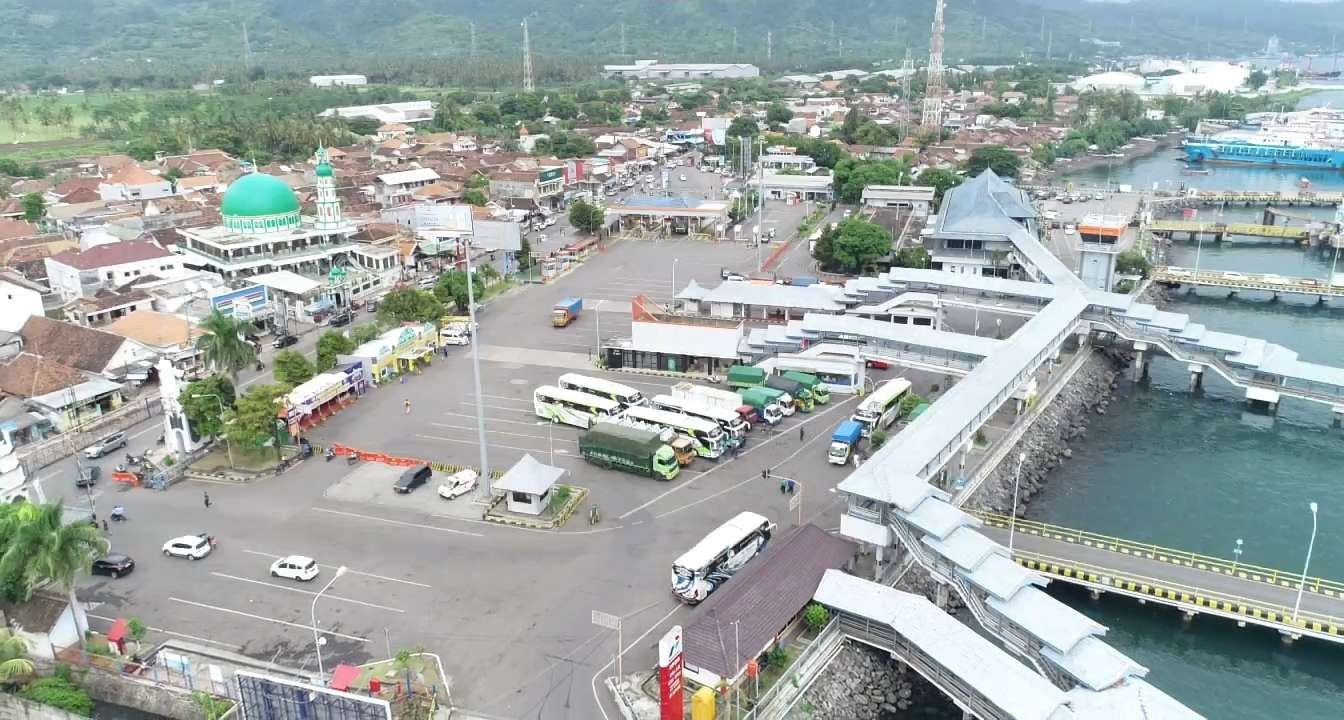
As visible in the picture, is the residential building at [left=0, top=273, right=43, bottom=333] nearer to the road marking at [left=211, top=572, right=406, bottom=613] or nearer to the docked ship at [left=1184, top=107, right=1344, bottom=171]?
the road marking at [left=211, top=572, right=406, bottom=613]

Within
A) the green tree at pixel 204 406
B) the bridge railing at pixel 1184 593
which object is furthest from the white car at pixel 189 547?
the bridge railing at pixel 1184 593

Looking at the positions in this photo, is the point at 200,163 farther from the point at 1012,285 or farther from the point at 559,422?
the point at 1012,285

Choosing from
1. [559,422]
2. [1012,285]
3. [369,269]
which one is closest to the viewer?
[559,422]

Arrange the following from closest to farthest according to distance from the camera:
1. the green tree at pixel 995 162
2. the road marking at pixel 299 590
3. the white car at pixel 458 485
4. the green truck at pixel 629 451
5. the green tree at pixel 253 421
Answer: the road marking at pixel 299 590 → the white car at pixel 458 485 → the green truck at pixel 629 451 → the green tree at pixel 253 421 → the green tree at pixel 995 162

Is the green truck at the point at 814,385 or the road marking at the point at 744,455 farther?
the green truck at the point at 814,385

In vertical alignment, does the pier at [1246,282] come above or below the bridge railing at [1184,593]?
above

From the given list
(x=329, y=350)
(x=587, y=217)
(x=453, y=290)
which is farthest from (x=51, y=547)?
(x=587, y=217)

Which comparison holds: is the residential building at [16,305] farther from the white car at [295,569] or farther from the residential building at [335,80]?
the residential building at [335,80]

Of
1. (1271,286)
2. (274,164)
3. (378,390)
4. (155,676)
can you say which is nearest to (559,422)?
(378,390)
